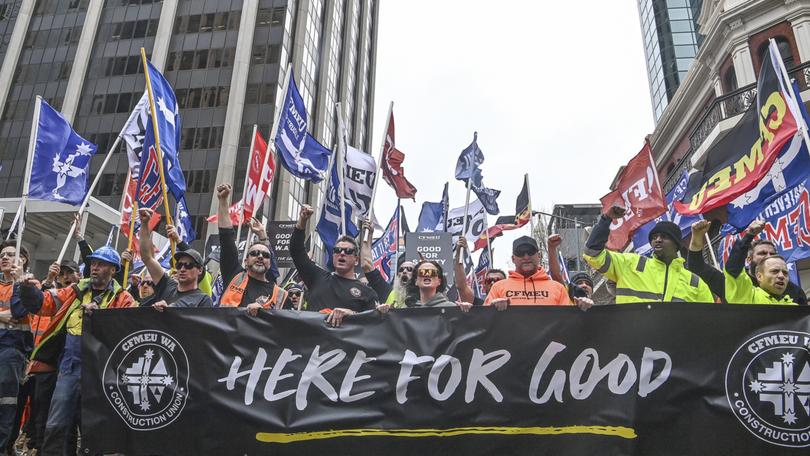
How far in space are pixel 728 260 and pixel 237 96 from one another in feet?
131

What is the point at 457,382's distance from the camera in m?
3.92

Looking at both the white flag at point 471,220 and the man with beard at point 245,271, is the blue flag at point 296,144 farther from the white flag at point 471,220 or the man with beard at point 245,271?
the white flag at point 471,220

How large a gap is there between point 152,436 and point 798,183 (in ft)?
20.9

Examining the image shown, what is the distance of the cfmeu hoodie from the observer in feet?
16.0

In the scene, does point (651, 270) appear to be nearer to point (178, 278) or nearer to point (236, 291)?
point (236, 291)

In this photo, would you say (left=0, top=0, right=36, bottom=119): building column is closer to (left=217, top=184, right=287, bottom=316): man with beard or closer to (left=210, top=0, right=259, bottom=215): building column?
(left=210, top=0, right=259, bottom=215): building column

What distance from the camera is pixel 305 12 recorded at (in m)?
45.6

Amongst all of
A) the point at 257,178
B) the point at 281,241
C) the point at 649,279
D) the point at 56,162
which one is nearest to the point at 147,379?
the point at 649,279

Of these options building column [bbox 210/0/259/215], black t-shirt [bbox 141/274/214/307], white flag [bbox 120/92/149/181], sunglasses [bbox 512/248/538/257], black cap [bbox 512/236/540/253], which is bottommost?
black t-shirt [bbox 141/274/214/307]

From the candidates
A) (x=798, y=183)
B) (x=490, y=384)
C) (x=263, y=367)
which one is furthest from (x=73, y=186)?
(x=798, y=183)

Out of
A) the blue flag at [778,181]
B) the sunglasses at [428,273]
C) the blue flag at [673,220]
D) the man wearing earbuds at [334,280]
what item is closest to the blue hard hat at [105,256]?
the man wearing earbuds at [334,280]

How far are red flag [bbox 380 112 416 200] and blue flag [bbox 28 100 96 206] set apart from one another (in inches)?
201

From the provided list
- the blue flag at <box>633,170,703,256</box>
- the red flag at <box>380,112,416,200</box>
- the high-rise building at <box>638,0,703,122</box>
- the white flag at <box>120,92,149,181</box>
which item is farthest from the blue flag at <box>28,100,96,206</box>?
the high-rise building at <box>638,0,703,122</box>

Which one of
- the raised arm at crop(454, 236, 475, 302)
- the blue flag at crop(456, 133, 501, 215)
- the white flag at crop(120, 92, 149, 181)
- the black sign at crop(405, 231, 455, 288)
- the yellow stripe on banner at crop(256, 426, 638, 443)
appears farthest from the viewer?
the blue flag at crop(456, 133, 501, 215)
